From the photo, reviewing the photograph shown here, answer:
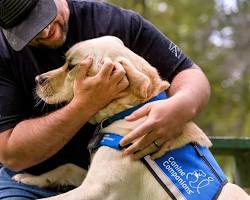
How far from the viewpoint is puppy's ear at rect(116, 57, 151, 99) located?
3828 mm

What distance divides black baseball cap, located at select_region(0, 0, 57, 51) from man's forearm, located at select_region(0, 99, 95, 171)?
0.44 meters

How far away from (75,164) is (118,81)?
2.41 feet

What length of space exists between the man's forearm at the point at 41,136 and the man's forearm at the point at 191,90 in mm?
521

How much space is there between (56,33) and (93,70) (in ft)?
1.23

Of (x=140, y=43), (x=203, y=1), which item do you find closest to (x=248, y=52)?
(x=203, y=1)

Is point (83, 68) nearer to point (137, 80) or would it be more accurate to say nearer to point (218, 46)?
point (137, 80)

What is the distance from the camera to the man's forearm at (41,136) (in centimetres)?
382

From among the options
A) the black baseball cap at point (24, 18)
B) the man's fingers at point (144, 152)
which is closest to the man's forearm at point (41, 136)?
the man's fingers at point (144, 152)

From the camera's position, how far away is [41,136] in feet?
12.8

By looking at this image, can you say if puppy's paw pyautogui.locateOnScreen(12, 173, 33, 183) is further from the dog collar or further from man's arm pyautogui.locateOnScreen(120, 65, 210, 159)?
man's arm pyautogui.locateOnScreen(120, 65, 210, 159)

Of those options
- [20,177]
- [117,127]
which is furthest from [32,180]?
[117,127]

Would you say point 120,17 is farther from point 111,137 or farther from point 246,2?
point 246,2

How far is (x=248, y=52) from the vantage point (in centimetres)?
1909

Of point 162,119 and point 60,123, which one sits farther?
point 60,123
